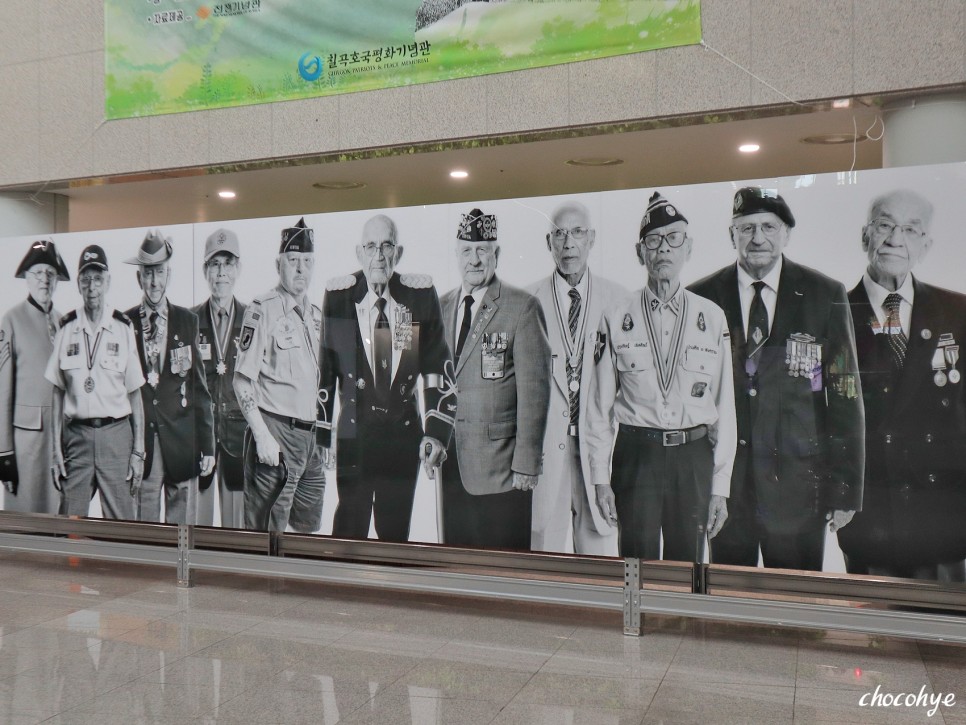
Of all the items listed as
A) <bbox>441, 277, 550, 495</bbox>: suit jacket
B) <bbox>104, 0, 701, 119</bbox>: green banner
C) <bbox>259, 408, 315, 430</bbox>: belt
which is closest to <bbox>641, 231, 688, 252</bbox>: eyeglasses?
<bbox>441, 277, 550, 495</bbox>: suit jacket

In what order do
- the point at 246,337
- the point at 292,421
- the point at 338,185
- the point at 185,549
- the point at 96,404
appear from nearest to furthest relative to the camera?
the point at 292,421, the point at 246,337, the point at 185,549, the point at 96,404, the point at 338,185

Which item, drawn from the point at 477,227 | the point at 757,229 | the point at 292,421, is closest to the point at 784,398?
the point at 757,229

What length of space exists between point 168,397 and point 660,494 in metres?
3.14

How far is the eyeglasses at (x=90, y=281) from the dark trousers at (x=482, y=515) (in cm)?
271

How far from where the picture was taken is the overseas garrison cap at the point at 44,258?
19.9ft

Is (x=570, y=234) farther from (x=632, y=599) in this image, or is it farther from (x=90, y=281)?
(x=90, y=281)

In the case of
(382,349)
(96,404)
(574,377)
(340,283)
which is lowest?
(96,404)

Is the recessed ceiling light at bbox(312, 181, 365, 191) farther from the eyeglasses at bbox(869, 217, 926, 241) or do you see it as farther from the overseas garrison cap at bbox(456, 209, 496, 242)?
the eyeglasses at bbox(869, 217, 926, 241)

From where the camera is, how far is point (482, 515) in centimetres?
488

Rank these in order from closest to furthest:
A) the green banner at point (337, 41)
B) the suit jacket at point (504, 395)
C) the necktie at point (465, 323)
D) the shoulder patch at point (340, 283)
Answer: the suit jacket at point (504, 395)
the necktie at point (465, 323)
the shoulder patch at point (340, 283)
the green banner at point (337, 41)

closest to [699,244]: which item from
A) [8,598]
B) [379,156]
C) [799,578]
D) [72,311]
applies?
[799,578]

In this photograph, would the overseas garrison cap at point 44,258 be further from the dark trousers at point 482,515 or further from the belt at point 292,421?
the dark trousers at point 482,515

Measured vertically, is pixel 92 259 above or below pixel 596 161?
below

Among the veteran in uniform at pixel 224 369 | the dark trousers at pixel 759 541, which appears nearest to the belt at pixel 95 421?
the veteran in uniform at pixel 224 369
